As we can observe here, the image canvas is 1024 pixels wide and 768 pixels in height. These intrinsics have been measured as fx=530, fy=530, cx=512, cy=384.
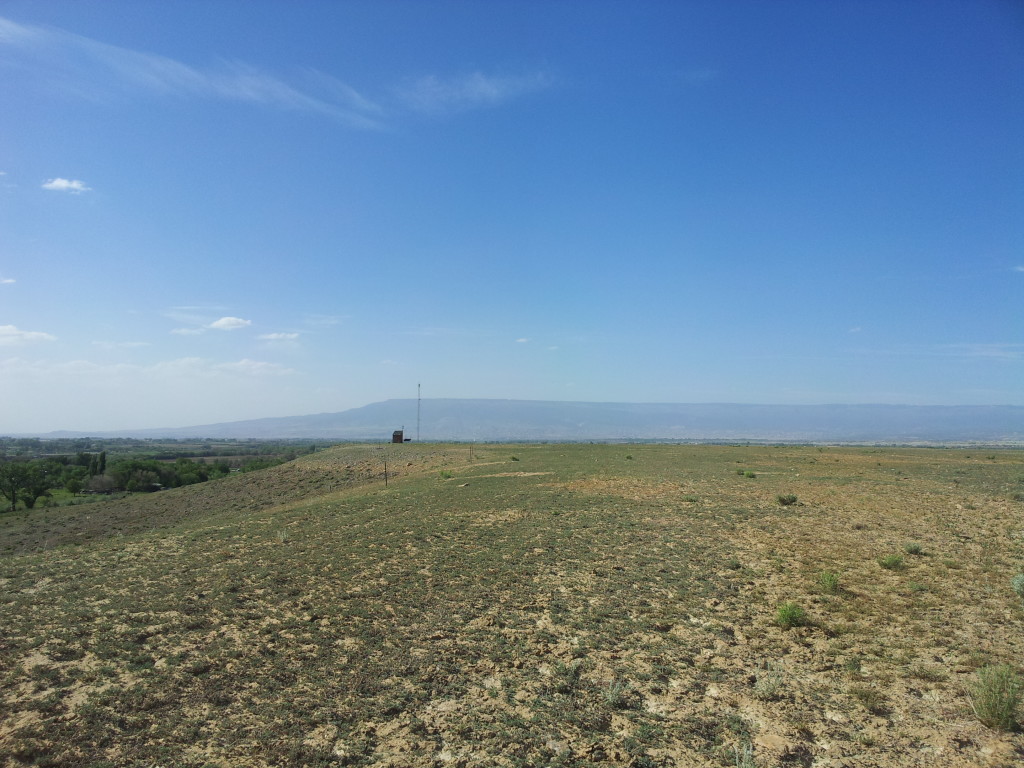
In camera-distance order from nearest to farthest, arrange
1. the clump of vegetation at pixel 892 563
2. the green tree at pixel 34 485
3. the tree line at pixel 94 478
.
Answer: the clump of vegetation at pixel 892 563
the green tree at pixel 34 485
the tree line at pixel 94 478

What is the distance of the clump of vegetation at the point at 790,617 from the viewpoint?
1029 cm

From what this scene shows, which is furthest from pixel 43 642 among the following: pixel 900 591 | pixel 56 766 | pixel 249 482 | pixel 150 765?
pixel 249 482

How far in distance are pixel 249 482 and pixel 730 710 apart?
4547 cm

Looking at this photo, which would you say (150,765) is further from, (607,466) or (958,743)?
(607,466)

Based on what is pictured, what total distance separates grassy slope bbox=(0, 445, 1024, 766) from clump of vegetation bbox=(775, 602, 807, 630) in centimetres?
18

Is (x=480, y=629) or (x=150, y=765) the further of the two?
(x=480, y=629)

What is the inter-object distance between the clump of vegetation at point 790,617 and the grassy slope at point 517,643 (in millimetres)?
176

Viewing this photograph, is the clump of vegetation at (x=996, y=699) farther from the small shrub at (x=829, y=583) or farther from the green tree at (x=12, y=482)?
the green tree at (x=12, y=482)

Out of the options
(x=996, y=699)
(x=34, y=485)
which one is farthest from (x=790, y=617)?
(x=34, y=485)

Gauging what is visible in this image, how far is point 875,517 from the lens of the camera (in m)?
19.8

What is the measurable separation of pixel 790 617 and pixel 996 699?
3755mm

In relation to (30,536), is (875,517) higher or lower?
higher

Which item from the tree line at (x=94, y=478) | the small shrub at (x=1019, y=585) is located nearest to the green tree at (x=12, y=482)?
the tree line at (x=94, y=478)

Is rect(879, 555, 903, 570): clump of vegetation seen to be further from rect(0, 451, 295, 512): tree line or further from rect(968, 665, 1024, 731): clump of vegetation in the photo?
rect(0, 451, 295, 512): tree line
